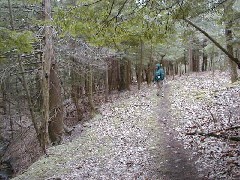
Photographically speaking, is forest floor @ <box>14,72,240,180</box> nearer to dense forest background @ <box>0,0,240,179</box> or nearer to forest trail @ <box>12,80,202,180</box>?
forest trail @ <box>12,80,202,180</box>

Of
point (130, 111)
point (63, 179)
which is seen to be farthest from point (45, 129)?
point (130, 111)

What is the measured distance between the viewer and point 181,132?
1237 centimetres

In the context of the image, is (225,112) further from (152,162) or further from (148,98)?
(148,98)

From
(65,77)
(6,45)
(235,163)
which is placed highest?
(6,45)

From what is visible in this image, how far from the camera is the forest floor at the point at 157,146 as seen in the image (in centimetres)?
891

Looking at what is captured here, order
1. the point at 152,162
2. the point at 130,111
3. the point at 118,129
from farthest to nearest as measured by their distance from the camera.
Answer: the point at 130,111
the point at 118,129
the point at 152,162

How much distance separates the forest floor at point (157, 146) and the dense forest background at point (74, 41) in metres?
1.67

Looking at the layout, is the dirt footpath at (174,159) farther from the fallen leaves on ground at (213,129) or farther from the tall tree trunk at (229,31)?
the tall tree trunk at (229,31)

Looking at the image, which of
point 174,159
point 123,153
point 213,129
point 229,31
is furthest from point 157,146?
point 229,31

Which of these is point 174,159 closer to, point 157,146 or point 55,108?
point 157,146

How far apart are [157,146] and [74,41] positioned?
328 inches

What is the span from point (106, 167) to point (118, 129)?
4722mm

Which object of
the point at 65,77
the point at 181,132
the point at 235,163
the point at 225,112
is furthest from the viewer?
the point at 65,77

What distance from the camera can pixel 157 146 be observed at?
1131 cm
